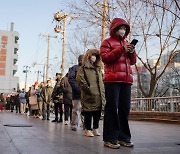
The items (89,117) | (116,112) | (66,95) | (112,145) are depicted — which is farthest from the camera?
(66,95)

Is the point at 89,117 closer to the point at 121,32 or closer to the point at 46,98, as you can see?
the point at 121,32

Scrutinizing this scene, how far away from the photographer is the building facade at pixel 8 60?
226 ft

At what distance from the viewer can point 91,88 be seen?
5.64m

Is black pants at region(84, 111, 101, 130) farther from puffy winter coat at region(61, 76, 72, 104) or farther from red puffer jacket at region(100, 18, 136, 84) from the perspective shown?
puffy winter coat at region(61, 76, 72, 104)

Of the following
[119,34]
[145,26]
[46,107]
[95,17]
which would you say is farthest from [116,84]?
[145,26]

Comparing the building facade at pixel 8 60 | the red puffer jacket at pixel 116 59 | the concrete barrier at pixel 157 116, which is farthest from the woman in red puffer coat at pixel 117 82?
the building facade at pixel 8 60

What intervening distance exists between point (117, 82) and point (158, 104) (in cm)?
880

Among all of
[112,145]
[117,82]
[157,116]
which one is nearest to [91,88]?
[117,82]

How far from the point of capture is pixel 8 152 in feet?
11.5

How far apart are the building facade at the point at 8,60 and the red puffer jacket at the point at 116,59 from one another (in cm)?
6603

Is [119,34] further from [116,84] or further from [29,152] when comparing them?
[29,152]

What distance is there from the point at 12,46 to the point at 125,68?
7001 centimetres

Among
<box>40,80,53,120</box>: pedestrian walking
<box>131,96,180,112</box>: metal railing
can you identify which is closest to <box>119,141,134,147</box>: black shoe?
<box>131,96,180,112</box>: metal railing

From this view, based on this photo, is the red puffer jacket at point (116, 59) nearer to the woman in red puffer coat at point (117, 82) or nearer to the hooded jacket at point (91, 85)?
the woman in red puffer coat at point (117, 82)
